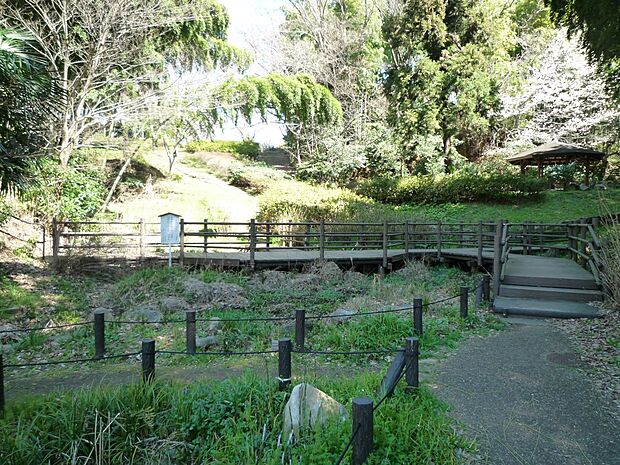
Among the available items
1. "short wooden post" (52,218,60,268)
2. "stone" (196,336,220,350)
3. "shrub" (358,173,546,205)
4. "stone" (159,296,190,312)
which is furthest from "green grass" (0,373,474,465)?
"shrub" (358,173,546,205)

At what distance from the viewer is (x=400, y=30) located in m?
21.7

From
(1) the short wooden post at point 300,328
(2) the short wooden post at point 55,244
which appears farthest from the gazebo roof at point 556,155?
(2) the short wooden post at point 55,244

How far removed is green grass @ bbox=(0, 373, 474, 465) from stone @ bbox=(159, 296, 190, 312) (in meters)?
4.48

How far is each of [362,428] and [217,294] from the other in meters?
6.93

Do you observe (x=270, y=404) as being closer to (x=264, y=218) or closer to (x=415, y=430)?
(x=415, y=430)

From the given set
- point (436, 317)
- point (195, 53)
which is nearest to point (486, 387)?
point (436, 317)

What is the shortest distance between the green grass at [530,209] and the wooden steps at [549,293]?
29.8 ft

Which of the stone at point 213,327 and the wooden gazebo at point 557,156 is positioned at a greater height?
the wooden gazebo at point 557,156

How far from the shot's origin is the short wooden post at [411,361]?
3736 mm

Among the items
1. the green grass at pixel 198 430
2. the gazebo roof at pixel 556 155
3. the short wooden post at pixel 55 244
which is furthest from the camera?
the gazebo roof at pixel 556 155

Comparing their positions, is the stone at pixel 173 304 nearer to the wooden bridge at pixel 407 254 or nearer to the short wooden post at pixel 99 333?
the short wooden post at pixel 99 333

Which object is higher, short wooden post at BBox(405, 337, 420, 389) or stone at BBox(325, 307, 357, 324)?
short wooden post at BBox(405, 337, 420, 389)

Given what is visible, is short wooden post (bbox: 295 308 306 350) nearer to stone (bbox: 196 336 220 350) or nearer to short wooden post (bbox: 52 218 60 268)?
stone (bbox: 196 336 220 350)

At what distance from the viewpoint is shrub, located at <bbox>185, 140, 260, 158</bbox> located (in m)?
31.9
